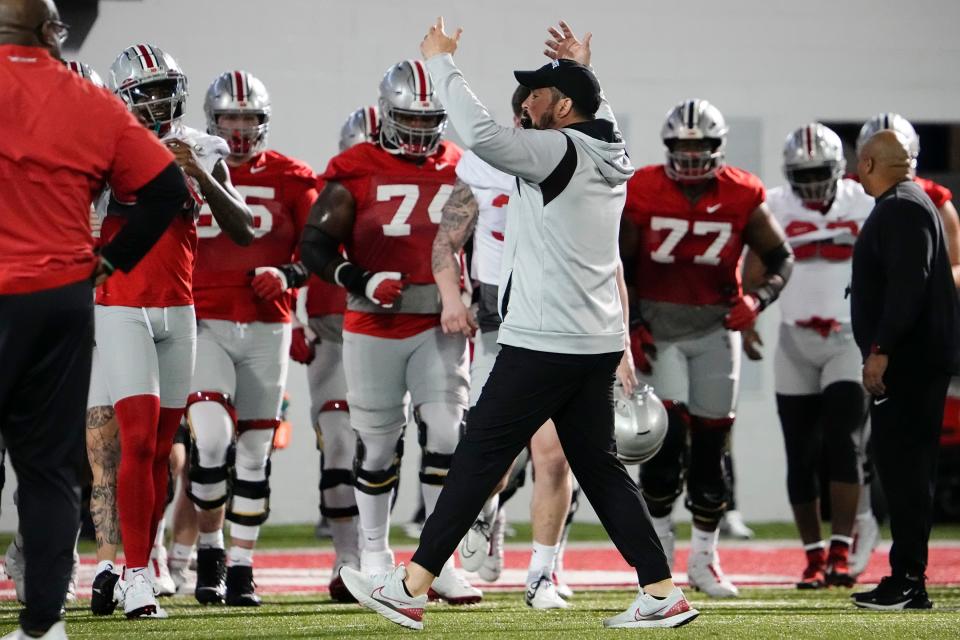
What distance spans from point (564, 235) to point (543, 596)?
5.36ft

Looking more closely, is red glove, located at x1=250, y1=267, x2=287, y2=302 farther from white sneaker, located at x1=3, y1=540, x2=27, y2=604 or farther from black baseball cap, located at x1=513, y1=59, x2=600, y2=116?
black baseball cap, located at x1=513, y1=59, x2=600, y2=116

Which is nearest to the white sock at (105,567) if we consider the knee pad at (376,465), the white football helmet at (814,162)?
the knee pad at (376,465)

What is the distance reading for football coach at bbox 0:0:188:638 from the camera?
3.71 meters

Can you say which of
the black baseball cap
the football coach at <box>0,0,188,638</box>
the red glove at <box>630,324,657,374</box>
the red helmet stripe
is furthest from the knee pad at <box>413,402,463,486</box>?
the football coach at <box>0,0,188,638</box>

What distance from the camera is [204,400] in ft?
19.2

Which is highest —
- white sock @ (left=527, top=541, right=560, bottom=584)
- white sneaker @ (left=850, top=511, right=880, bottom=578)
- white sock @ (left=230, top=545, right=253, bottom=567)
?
white sock @ (left=527, top=541, right=560, bottom=584)

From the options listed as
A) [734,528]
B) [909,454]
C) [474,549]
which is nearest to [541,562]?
[474,549]

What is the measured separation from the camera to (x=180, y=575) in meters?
6.66

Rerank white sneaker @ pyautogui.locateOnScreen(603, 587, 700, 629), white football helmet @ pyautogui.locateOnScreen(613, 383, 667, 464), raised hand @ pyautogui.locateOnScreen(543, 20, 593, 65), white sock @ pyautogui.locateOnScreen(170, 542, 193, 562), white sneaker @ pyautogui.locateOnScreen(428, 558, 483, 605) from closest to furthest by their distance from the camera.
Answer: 1. white sneaker @ pyautogui.locateOnScreen(603, 587, 700, 629)
2. raised hand @ pyautogui.locateOnScreen(543, 20, 593, 65)
3. white football helmet @ pyautogui.locateOnScreen(613, 383, 667, 464)
4. white sneaker @ pyautogui.locateOnScreen(428, 558, 483, 605)
5. white sock @ pyautogui.locateOnScreen(170, 542, 193, 562)

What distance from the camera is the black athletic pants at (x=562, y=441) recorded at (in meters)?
4.43

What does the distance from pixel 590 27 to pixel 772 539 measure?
3.98 metres

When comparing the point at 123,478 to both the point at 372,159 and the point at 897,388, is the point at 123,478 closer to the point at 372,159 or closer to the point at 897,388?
the point at 372,159

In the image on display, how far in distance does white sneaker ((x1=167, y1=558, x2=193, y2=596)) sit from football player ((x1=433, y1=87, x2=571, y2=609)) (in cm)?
129

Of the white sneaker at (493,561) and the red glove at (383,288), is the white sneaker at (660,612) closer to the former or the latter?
the red glove at (383,288)
